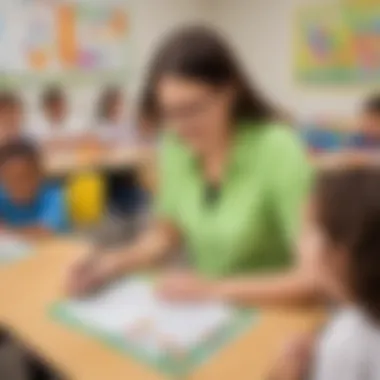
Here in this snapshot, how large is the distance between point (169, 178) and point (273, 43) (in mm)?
389

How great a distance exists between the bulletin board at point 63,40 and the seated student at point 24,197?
0.44ft

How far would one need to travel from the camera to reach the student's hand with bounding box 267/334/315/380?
517 millimetres

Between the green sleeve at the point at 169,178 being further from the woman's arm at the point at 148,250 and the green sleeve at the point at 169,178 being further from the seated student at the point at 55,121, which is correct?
the seated student at the point at 55,121

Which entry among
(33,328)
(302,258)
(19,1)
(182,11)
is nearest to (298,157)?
(302,258)

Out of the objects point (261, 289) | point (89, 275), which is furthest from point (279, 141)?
point (89, 275)

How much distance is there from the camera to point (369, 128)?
3.87ft

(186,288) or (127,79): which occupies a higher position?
(127,79)

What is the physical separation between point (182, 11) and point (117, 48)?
0.52 feet

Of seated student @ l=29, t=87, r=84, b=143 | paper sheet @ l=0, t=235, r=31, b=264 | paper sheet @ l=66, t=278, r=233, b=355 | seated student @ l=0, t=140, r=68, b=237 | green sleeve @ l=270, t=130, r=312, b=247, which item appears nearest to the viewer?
paper sheet @ l=66, t=278, r=233, b=355

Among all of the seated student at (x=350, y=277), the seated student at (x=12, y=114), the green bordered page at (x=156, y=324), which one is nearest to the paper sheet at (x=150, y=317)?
the green bordered page at (x=156, y=324)

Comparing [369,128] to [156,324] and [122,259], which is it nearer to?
[122,259]

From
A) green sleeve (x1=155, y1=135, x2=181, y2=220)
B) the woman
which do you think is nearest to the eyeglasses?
the woman

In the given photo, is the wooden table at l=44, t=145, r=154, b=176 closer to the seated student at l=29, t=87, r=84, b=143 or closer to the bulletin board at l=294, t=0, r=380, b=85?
the seated student at l=29, t=87, r=84, b=143

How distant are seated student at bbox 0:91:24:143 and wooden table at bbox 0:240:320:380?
310mm
